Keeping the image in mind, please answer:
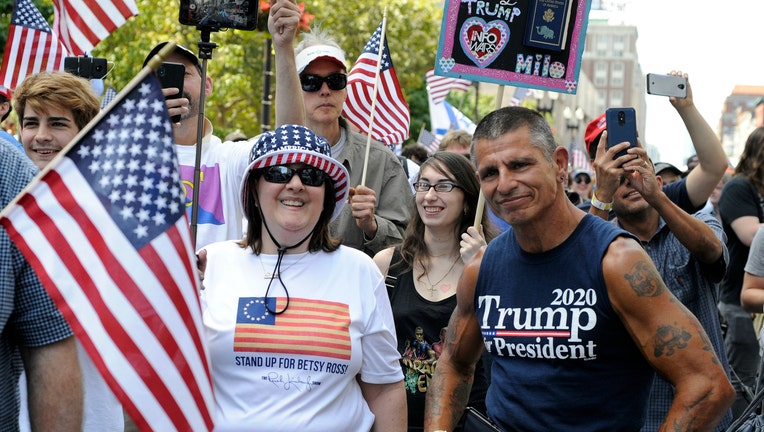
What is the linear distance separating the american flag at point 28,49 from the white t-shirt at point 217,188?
134 inches

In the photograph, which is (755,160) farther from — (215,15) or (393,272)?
(215,15)

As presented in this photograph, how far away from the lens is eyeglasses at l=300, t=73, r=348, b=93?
6383 millimetres

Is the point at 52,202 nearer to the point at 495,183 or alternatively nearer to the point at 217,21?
the point at 495,183

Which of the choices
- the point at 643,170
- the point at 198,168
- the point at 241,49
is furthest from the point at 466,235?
the point at 241,49

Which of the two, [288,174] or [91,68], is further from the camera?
[91,68]

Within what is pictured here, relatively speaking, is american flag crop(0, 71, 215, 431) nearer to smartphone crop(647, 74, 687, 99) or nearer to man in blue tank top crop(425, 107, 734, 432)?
man in blue tank top crop(425, 107, 734, 432)

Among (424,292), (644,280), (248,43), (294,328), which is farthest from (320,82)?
(248,43)

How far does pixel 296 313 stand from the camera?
13.5ft

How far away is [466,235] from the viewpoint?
5574 millimetres

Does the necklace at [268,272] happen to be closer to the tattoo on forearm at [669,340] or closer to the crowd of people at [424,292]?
the crowd of people at [424,292]

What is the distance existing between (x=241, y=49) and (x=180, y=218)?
80.2ft

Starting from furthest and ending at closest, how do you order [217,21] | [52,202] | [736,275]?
[736,275] → [217,21] → [52,202]

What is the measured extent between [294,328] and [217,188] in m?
1.57

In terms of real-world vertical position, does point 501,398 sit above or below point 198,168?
below
